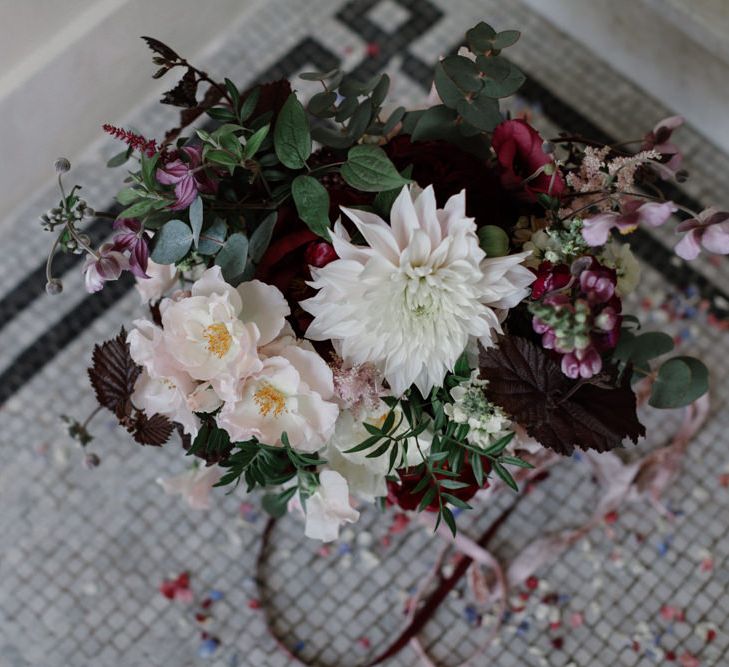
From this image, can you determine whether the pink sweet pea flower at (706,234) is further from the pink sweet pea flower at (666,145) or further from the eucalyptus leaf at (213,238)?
the eucalyptus leaf at (213,238)

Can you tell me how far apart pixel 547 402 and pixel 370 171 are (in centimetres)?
16

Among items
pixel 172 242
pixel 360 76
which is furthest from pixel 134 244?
pixel 360 76

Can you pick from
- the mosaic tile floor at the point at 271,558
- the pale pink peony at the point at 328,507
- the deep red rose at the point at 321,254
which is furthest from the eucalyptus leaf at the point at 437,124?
the mosaic tile floor at the point at 271,558

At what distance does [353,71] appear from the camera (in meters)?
0.90

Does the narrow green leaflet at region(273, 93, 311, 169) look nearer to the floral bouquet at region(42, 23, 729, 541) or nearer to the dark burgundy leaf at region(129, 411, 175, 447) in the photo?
the floral bouquet at region(42, 23, 729, 541)

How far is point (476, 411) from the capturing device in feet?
1.54

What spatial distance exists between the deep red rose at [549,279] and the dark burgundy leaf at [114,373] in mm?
233

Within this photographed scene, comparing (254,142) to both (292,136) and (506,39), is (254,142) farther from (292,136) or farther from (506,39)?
(506,39)

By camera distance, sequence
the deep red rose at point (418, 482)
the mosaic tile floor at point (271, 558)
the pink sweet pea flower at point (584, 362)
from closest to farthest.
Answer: the pink sweet pea flower at point (584, 362)
the deep red rose at point (418, 482)
the mosaic tile floor at point (271, 558)

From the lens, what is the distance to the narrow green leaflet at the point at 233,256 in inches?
18.8

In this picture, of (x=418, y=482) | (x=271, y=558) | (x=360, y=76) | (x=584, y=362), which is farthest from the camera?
(x=360, y=76)

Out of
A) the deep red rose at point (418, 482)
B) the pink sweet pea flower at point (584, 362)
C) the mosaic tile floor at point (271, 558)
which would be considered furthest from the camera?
the mosaic tile floor at point (271, 558)

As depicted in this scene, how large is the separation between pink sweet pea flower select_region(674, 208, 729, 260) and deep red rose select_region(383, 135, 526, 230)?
0.35 feet

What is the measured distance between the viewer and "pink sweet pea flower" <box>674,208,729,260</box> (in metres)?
0.43
